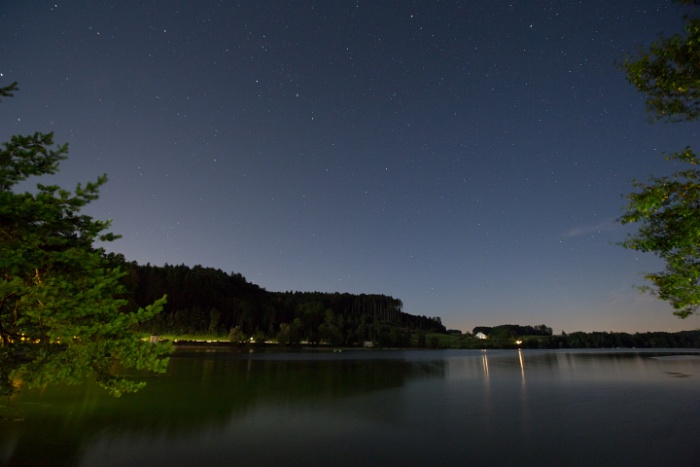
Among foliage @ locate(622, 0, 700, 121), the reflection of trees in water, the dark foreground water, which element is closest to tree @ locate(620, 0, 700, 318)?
foliage @ locate(622, 0, 700, 121)

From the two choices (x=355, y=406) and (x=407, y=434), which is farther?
(x=355, y=406)

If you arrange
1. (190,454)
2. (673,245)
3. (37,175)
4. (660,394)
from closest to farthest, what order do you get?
(37,175), (673,245), (190,454), (660,394)

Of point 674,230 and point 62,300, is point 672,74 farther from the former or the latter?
point 62,300

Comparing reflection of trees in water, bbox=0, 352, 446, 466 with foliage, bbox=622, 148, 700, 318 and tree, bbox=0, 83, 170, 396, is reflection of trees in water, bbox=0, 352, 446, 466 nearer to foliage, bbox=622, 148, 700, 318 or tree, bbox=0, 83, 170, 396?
tree, bbox=0, 83, 170, 396

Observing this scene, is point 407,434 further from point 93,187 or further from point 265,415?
point 93,187

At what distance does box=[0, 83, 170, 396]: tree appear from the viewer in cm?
865

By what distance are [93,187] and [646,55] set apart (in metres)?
18.3

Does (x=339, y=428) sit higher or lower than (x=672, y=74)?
lower

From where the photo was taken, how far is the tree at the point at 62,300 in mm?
8648

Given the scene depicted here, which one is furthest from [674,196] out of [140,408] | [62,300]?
[140,408]

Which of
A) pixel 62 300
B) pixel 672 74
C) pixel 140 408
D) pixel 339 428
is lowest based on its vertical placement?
pixel 339 428

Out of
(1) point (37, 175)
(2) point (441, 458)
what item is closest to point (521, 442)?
(2) point (441, 458)

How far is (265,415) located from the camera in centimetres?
3231

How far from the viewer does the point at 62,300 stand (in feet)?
29.4
